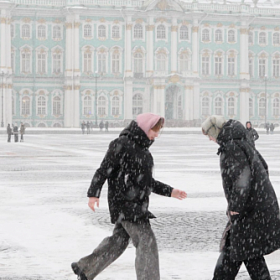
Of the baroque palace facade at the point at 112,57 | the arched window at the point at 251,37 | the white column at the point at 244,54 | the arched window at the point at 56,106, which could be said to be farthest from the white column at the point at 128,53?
the arched window at the point at 251,37

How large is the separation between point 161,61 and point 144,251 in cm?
6889

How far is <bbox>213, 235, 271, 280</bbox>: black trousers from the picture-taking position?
207 inches

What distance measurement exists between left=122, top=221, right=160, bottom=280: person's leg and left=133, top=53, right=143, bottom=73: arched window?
68608 millimetres

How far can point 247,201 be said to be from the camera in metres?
5.22

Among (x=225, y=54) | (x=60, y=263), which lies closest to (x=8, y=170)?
(x=60, y=263)

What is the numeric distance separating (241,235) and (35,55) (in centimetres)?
6954

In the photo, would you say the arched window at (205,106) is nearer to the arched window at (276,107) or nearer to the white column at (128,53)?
the arched window at (276,107)

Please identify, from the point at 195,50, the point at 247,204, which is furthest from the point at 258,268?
the point at 195,50

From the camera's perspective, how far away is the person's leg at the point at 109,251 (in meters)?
5.52

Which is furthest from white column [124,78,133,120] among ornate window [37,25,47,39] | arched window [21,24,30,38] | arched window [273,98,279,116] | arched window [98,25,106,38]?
arched window [273,98,279,116]

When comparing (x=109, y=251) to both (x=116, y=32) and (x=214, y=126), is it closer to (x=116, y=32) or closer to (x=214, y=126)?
(x=214, y=126)

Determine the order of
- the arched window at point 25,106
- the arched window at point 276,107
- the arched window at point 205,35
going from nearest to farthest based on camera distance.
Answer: the arched window at point 25,106 < the arched window at point 205,35 < the arched window at point 276,107

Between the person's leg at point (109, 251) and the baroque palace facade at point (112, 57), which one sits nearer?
the person's leg at point (109, 251)

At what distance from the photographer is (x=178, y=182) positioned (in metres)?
14.2
